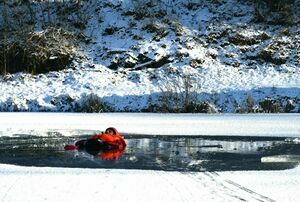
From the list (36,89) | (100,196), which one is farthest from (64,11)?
(100,196)

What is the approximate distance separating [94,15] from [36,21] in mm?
4087

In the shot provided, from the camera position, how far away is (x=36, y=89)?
29812mm

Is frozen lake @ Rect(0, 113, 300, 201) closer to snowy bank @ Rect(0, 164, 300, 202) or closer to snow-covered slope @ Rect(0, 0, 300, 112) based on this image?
snowy bank @ Rect(0, 164, 300, 202)

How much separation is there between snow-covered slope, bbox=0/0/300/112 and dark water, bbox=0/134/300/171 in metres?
11.1

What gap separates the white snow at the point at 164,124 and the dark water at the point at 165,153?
1.58m

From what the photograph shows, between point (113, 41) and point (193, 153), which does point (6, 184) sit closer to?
point (193, 153)

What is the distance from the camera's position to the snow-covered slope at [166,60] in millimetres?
28047

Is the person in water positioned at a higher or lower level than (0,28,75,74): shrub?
lower

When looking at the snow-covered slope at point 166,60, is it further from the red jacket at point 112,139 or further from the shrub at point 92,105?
the red jacket at point 112,139

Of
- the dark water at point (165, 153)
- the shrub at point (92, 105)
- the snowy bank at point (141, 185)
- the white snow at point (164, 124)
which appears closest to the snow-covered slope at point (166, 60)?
the shrub at point (92, 105)

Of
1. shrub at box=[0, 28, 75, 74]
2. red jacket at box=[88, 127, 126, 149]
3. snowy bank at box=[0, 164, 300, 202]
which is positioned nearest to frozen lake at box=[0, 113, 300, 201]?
snowy bank at box=[0, 164, 300, 202]

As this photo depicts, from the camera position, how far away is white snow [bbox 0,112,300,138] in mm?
18422

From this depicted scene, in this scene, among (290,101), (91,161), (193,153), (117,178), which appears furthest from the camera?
(290,101)

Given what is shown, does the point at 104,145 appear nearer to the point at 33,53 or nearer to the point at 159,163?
the point at 159,163
